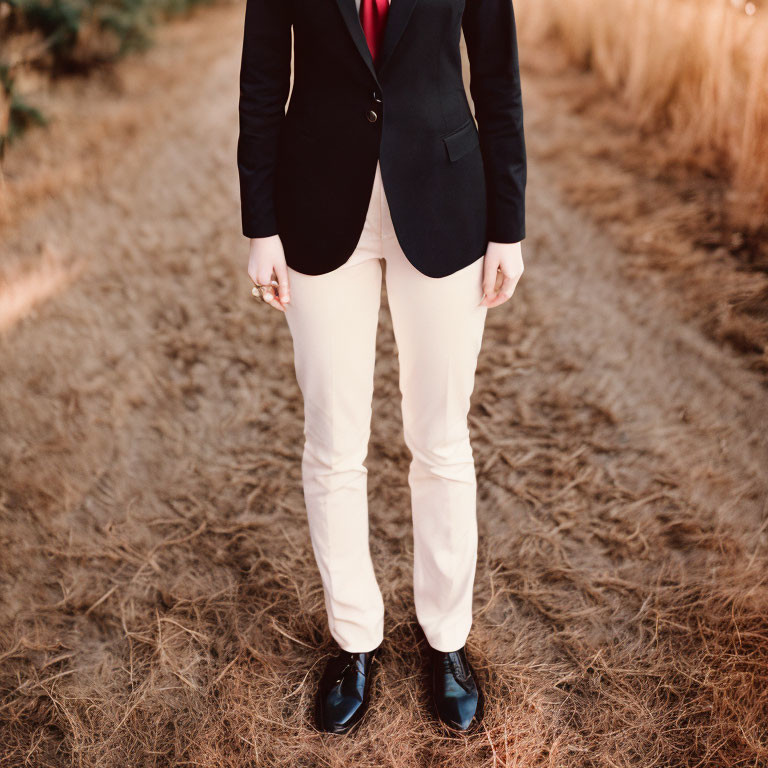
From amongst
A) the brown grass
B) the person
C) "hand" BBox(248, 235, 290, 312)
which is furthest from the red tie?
the brown grass

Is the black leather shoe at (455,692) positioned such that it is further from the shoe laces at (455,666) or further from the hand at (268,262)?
the hand at (268,262)

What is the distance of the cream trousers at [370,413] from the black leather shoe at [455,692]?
0.05 meters

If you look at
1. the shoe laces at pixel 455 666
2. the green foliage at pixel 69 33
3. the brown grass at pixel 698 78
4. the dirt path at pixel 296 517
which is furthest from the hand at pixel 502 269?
the green foliage at pixel 69 33

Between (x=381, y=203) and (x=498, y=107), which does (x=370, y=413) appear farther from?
(x=498, y=107)

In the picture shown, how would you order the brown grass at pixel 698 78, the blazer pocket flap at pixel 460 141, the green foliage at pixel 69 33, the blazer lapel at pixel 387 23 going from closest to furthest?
the blazer lapel at pixel 387 23 → the blazer pocket flap at pixel 460 141 → the brown grass at pixel 698 78 → the green foliage at pixel 69 33

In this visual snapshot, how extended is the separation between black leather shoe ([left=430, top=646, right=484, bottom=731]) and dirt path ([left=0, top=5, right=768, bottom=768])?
5 cm

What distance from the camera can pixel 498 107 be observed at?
1.24 meters

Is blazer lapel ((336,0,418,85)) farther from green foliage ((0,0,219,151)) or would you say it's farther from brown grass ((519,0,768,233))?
green foliage ((0,0,219,151))

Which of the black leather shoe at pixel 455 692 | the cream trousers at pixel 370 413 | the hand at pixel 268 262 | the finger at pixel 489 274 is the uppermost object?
the hand at pixel 268 262

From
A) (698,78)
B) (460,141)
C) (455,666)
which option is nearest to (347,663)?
(455,666)

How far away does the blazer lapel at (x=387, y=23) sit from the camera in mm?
1094

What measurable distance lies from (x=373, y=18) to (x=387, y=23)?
51 mm

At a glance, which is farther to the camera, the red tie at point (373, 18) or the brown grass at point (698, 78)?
the brown grass at point (698, 78)

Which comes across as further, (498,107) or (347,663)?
(347,663)
